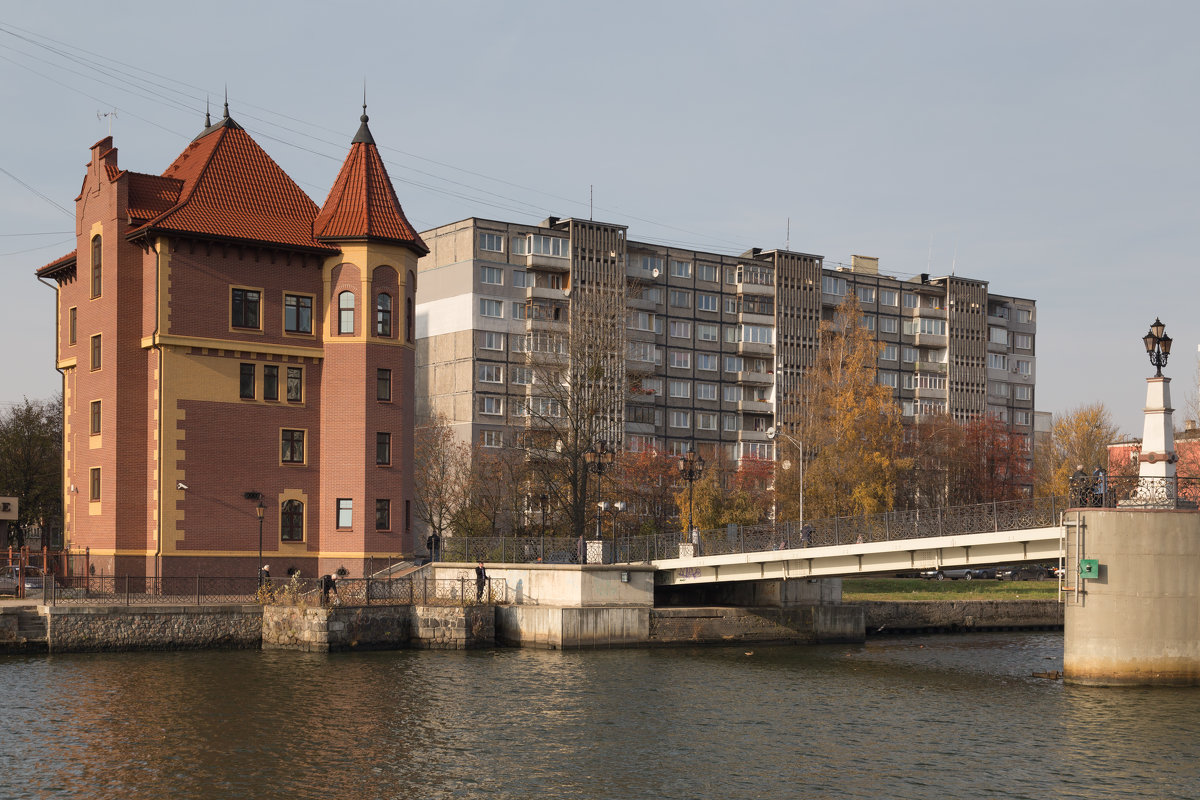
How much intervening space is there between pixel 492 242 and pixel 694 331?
20.3 metres

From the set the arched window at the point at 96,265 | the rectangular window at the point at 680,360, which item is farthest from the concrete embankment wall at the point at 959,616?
the rectangular window at the point at 680,360

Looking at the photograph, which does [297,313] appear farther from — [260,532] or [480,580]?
[480,580]

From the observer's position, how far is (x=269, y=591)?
47.9m

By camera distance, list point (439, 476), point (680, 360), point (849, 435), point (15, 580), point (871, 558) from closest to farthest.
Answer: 1. point (871, 558)
2. point (15, 580)
3. point (849, 435)
4. point (439, 476)
5. point (680, 360)

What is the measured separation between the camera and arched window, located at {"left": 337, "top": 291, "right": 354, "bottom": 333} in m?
53.8

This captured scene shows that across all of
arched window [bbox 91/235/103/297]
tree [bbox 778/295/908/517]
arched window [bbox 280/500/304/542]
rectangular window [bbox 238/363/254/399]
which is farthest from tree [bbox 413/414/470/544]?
arched window [bbox 91/235/103/297]

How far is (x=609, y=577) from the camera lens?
162 ft

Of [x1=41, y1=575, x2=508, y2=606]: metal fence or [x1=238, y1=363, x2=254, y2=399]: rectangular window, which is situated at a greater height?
[x1=238, y1=363, x2=254, y2=399]: rectangular window

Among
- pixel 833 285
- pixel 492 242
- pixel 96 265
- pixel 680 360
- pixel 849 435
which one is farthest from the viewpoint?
pixel 833 285

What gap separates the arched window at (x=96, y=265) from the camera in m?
54.3

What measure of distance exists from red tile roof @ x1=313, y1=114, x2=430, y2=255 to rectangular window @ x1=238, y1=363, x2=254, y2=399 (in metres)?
5.93

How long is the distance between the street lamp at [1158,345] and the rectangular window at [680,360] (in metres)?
70.5

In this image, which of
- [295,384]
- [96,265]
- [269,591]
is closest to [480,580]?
[269,591]

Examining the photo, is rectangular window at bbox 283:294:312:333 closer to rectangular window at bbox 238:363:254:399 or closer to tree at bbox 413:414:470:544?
rectangular window at bbox 238:363:254:399
